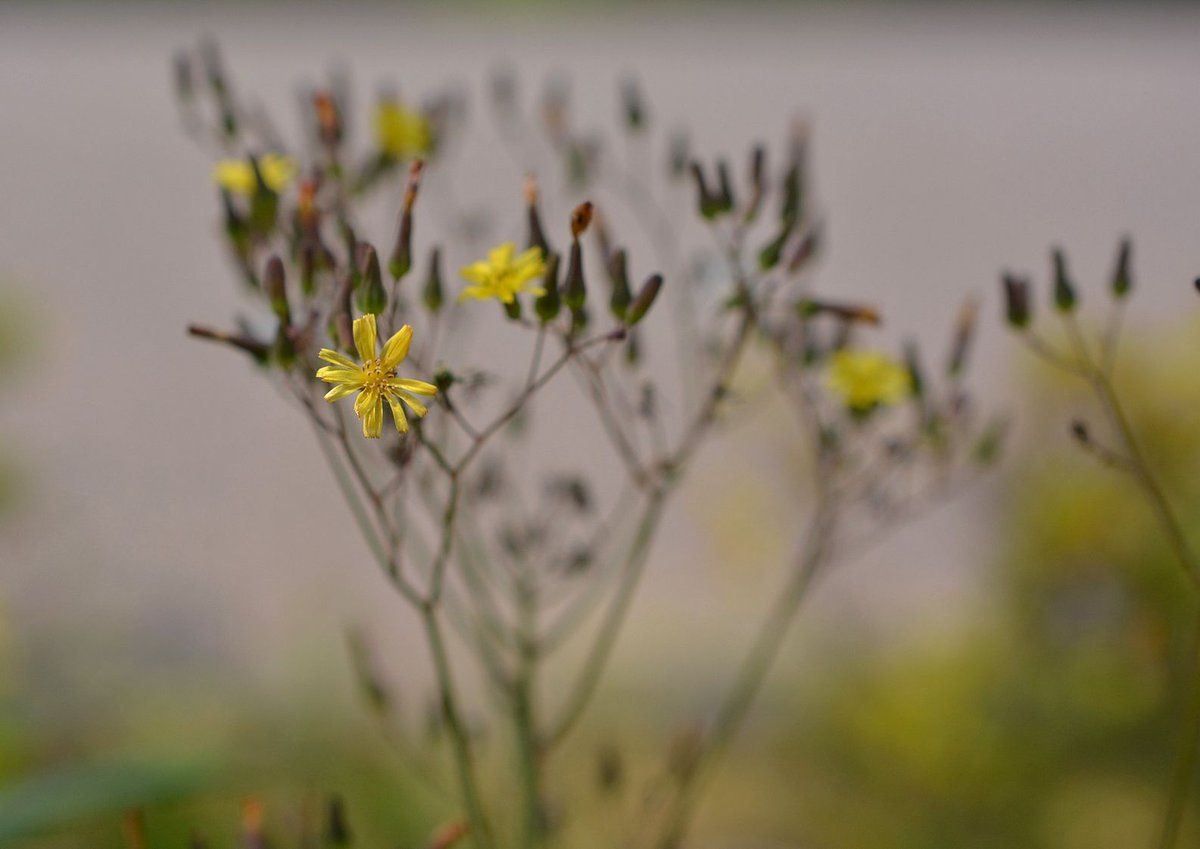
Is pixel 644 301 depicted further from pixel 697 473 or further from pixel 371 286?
pixel 697 473

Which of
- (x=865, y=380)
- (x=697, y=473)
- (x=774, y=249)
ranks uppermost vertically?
(x=774, y=249)

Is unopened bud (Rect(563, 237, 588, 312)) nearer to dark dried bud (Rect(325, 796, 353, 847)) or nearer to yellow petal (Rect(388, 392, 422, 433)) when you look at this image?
yellow petal (Rect(388, 392, 422, 433))

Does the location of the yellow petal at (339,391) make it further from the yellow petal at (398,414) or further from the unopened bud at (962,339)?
the unopened bud at (962,339)

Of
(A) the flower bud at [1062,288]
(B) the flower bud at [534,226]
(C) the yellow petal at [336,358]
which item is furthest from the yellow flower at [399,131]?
(A) the flower bud at [1062,288]

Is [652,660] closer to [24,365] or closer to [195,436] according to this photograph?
[24,365]

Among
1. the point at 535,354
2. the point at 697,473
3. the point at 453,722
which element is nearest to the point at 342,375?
the point at 453,722

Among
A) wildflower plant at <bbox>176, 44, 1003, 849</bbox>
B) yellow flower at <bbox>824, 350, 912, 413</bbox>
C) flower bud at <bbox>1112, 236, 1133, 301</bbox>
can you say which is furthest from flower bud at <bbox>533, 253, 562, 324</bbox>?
flower bud at <bbox>1112, 236, 1133, 301</bbox>

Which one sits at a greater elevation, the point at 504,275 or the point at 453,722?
the point at 504,275

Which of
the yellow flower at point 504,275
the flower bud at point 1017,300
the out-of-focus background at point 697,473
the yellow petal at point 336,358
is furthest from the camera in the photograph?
the out-of-focus background at point 697,473
